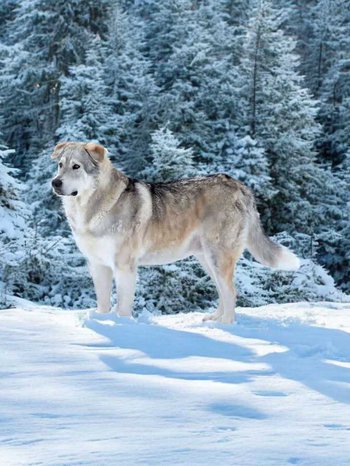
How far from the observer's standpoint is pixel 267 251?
7207 millimetres

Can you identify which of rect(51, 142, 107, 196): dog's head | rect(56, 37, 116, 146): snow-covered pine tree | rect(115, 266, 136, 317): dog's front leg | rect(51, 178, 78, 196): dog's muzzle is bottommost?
rect(115, 266, 136, 317): dog's front leg

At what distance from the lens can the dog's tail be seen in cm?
719

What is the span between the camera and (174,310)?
52.9ft

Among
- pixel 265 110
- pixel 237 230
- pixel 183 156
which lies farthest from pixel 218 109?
pixel 237 230

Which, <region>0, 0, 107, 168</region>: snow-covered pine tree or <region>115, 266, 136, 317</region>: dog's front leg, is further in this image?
<region>0, 0, 107, 168</region>: snow-covered pine tree

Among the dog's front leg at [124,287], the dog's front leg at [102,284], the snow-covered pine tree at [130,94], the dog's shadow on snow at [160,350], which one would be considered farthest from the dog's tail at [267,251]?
the snow-covered pine tree at [130,94]

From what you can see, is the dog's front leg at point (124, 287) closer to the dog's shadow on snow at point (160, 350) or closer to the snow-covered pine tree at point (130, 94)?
the dog's shadow on snow at point (160, 350)

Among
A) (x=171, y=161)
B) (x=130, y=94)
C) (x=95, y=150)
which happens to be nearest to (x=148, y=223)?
(x=95, y=150)

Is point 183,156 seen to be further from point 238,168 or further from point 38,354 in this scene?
point 38,354

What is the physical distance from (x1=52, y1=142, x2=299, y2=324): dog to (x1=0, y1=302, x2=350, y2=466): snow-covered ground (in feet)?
4.17

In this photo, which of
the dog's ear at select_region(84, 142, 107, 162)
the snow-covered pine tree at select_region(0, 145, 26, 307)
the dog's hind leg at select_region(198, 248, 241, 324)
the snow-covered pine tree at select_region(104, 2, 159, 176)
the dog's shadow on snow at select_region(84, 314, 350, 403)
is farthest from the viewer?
the snow-covered pine tree at select_region(104, 2, 159, 176)

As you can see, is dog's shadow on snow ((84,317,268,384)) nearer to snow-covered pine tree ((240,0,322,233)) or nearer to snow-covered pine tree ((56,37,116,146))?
snow-covered pine tree ((56,37,116,146))

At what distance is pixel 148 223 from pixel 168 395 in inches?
Result: 149

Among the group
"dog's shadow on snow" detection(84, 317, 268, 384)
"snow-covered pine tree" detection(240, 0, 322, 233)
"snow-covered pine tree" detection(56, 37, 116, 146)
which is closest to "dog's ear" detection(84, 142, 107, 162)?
"dog's shadow on snow" detection(84, 317, 268, 384)
